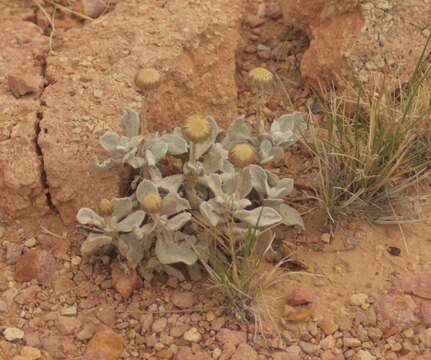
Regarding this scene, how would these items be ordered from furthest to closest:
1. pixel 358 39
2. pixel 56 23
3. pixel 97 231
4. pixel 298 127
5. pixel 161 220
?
pixel 56 23, pixel 358 39, pixel 298 127, pixel 97 231, pixel 161 220

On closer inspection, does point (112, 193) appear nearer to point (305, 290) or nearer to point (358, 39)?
point (305, 290)

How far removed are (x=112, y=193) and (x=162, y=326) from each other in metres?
0.63

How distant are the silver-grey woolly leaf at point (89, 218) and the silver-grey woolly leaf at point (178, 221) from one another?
0.27 m

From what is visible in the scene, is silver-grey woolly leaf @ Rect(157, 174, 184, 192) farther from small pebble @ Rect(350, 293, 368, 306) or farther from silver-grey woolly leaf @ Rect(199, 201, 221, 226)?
small pebble @ Rect(350, 293, 368, 306)

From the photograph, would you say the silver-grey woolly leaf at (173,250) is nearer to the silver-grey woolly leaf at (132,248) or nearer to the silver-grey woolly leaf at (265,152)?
the silver-grey woolly leaf at (132,248)

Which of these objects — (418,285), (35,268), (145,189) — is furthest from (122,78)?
(418,285)

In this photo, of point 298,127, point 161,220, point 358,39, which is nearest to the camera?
point 161,220

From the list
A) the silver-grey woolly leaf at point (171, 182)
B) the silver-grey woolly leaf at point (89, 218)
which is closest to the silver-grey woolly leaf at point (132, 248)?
the silver-grey woolly leaf at point (89, 218)

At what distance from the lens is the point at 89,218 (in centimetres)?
314

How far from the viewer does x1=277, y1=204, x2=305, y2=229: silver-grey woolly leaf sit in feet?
11.0

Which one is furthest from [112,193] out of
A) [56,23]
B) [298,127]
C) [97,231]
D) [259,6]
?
[259,6]

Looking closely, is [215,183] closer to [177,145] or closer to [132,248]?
[177,145]

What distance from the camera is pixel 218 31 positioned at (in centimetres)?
394

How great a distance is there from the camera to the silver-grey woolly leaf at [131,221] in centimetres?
314
